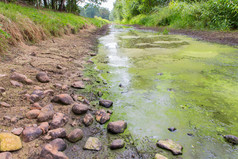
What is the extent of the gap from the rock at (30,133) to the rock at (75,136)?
21 cm

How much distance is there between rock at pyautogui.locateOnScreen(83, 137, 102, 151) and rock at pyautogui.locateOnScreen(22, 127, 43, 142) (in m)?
0.35

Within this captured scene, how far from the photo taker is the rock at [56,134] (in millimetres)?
1192

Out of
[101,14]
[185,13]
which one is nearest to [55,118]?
[185,13]

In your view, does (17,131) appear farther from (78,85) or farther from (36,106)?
(78,85)

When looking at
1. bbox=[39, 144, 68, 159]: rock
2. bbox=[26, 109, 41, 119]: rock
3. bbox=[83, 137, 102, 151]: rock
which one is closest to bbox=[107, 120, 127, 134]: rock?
bbox=[83, 137, 102, 151]: rock

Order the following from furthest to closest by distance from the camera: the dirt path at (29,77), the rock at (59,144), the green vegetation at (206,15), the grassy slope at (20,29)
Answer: the green vegetation at (206,15)
the grassy slope at (20,29)
the dirt path at (29,77)
the rock at (59,144)

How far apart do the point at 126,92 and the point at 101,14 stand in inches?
3856

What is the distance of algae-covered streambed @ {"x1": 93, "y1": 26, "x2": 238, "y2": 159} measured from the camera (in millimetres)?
1235

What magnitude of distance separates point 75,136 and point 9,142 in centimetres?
41

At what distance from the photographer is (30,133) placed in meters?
1.16

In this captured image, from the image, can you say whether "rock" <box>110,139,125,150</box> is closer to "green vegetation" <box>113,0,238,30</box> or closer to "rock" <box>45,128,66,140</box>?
"rock" <box>45,128,66,140</box>

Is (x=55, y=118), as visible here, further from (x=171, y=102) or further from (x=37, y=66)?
(x=37, y=66)

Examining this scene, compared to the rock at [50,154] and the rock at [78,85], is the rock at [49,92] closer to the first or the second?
the rock at [78,85]

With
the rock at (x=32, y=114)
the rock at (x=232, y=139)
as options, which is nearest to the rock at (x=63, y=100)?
the rock at (x=32, y=114)
